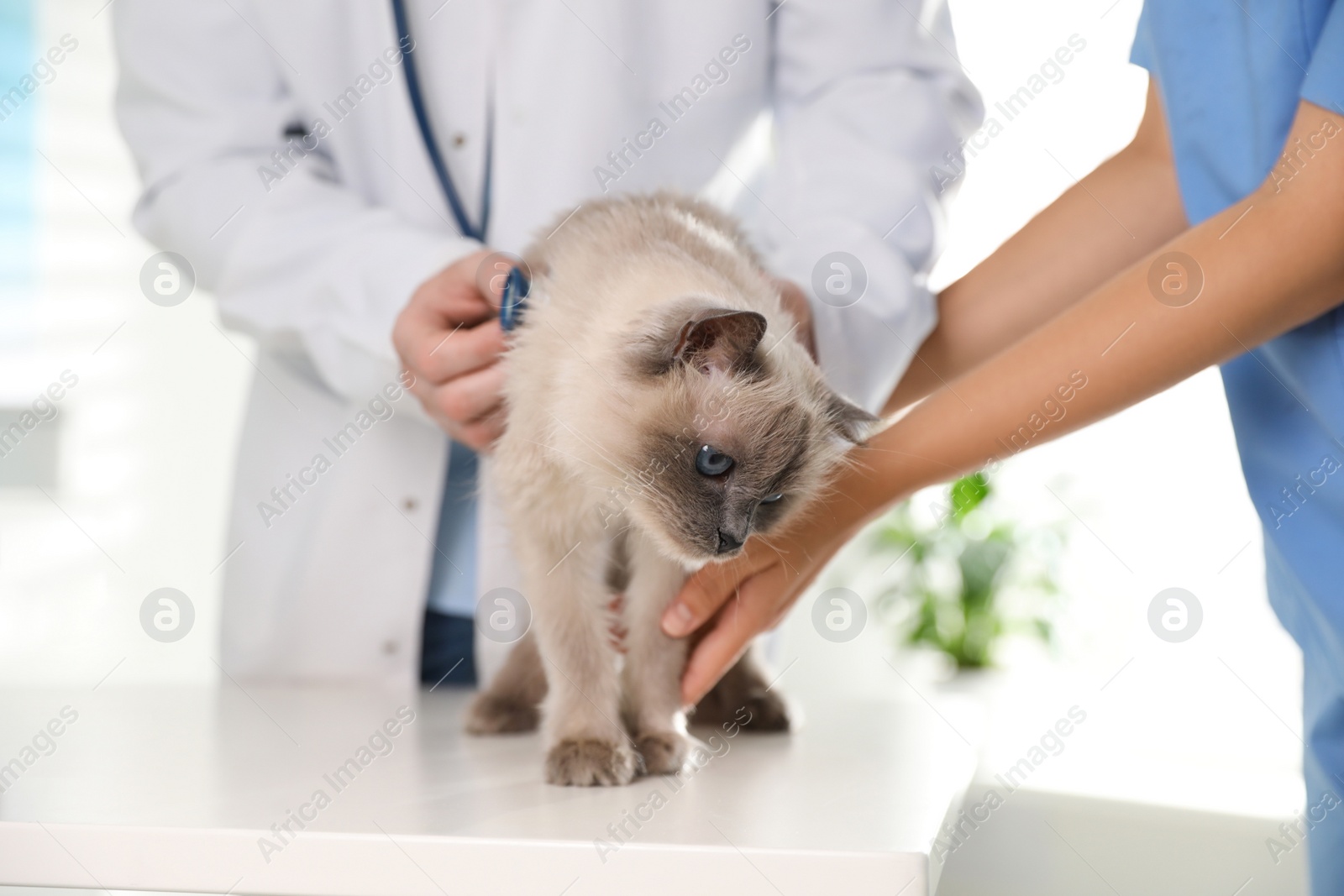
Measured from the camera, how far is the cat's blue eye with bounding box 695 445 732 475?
1008mm

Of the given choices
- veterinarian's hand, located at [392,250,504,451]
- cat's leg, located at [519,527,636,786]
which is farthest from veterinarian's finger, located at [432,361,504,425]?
cat's leg, located at [519,527,636,786]

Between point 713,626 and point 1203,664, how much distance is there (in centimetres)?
270

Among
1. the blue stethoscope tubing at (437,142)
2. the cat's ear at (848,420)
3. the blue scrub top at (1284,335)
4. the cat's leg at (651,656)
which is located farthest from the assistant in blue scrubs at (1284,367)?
the blue stethoscope tubing at (437,142)

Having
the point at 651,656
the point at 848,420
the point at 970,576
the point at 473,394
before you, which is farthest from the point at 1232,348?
the point at 970,576

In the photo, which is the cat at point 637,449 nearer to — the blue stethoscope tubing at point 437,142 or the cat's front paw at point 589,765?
the cat's front paw at point 589,765

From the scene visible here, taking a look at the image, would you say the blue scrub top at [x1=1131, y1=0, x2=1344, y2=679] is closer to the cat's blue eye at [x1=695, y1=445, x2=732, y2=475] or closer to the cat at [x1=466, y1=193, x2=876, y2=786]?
the cat at [x1=466, y1=193, x2=876, y2=786]

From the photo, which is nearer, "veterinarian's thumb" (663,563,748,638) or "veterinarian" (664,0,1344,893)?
"veterinarian" (664,0,1344,893)

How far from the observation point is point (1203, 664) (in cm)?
324

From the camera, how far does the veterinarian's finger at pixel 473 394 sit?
3.82 feet

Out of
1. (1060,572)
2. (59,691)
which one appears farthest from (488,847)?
(1060,572)

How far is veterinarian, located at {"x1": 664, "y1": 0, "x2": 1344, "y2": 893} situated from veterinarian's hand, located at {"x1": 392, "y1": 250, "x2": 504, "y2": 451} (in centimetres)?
33

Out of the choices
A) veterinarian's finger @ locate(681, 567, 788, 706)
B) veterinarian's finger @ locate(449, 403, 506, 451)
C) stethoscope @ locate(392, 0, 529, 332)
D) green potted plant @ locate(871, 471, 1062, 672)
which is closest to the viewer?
veterinarian's finger @ locate(681, 567, 788, 706)

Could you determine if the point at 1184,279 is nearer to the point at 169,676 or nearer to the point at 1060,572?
the point at 1060,572

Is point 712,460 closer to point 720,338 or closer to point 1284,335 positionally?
point 720,338
